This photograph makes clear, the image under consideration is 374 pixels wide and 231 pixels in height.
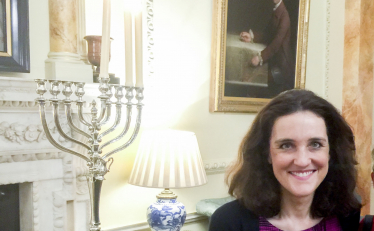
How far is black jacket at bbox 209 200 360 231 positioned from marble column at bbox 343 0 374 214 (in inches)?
90.3

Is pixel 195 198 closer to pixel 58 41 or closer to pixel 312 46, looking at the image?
pixel 58 41

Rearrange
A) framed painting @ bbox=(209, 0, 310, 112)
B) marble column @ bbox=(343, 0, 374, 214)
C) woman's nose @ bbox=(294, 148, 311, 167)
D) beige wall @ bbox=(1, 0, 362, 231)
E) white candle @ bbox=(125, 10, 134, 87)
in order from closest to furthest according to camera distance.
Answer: woman's nose @ bbox=(294, 148, 311, 167)
white candle @ bbox=(125, 10, 134, 87)
beige wall @ bbox=(1, 0, 362, 231)
framed painting @ bbox=(209, 0, 310, 112)
marble column @ bbox=(343, 0, 374, 214)

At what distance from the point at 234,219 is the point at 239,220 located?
0.02 m

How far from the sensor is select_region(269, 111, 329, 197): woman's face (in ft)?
3.45

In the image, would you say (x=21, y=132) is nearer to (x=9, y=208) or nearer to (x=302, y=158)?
(x=9, y=208)

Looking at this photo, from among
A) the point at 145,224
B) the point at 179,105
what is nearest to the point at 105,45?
the point at 179,105

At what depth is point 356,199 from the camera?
1.19 metres

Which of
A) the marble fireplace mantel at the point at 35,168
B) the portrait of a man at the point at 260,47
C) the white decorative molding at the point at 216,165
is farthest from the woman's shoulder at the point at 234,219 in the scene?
the portrait of a man at the point at 260,47

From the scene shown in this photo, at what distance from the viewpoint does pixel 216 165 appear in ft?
8.00

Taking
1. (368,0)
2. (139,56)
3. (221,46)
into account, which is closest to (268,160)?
(139,56)

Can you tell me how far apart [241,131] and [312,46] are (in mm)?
1198

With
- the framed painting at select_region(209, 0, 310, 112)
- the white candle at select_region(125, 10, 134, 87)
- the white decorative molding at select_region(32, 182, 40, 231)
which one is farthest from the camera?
the framed painting at select_region(209, 0, 310, 112)

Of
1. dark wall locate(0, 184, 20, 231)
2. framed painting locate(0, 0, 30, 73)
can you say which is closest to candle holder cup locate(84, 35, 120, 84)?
framed painting locate(0, 0, 30, 73)

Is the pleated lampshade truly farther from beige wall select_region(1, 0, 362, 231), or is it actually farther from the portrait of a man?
the portrait of a man
